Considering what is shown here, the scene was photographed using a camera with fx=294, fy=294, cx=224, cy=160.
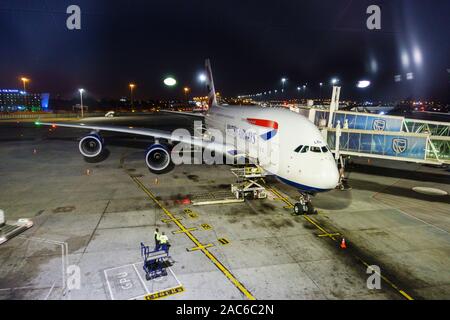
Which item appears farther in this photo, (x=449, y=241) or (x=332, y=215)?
(x=332, y=215)

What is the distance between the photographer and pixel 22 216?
1403 centimetres

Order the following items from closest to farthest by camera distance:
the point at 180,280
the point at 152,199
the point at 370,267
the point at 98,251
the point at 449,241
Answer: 1. the point at 180,280
2. the point at 370,267
3. the point at 98,251
4. the point at 449,241
5. the point at 152,199

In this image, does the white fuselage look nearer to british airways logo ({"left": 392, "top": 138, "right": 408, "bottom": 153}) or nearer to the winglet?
british airways logo ({"left": 392, "top": 138, "right": 408, "bottom": 153})

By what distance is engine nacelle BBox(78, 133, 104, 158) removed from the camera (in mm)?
23656

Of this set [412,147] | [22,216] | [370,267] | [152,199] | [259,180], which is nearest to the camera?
[370,267]

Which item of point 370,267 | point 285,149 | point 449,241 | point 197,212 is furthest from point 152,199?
point 449,241

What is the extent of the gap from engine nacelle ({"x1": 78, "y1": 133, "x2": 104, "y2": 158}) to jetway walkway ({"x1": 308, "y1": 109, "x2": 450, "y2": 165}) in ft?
57.0

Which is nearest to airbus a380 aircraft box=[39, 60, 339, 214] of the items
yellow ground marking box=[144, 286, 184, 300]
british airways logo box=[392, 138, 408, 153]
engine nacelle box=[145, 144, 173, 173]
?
engine nacelle box=[145, 144, 173, 173]

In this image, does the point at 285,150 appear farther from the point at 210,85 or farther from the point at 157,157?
the point at 210,85

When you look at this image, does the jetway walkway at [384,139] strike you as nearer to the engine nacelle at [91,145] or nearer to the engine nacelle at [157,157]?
the engine nacelle at [157,157]

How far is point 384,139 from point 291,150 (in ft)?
32.4

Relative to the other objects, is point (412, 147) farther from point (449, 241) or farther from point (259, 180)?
point (259, 180)
